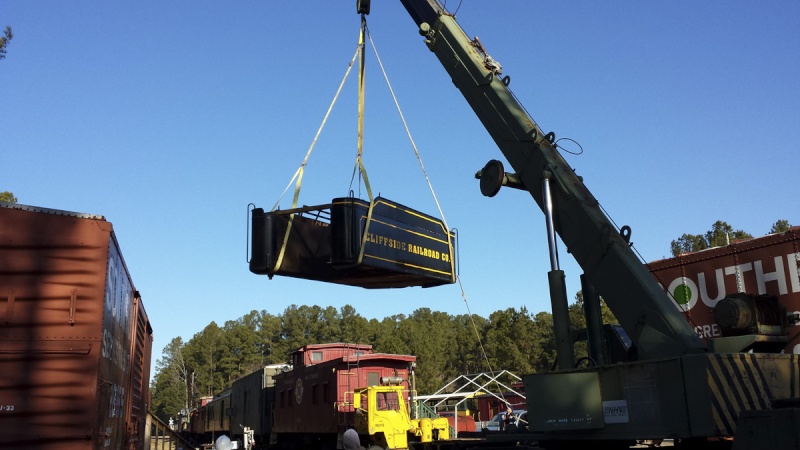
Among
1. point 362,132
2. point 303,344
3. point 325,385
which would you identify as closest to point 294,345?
point 303,344

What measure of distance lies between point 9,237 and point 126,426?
4.75 metres

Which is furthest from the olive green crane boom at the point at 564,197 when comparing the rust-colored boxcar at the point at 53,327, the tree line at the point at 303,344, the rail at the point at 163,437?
the tree line at the point at 303,344

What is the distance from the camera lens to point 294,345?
101 metres

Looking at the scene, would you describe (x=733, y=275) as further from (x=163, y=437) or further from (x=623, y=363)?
(x=163, y=437)

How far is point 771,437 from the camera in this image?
506 cm

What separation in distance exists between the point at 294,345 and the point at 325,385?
83.0m

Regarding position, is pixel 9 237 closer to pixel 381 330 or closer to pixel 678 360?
pixel 678 360

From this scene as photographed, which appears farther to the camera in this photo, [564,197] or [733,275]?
[733,275]

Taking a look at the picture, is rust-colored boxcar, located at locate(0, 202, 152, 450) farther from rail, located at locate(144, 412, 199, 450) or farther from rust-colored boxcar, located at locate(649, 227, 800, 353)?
rust-colored boxcar, located at locate(649, 227, 800, 353)

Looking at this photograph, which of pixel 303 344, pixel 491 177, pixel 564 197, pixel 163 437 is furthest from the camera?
pixel 303 344

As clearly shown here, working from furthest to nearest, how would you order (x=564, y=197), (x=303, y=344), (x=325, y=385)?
(x=303, y=344) < (x=325, y=385) < (x=564, y=197)

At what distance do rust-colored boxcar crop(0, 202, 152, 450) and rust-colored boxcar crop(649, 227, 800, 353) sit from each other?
813 cm

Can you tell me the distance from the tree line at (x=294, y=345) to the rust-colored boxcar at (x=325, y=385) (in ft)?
130

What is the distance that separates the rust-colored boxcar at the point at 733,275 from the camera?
32.1ft
